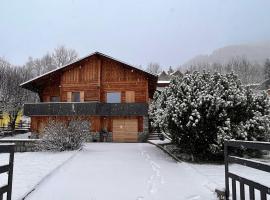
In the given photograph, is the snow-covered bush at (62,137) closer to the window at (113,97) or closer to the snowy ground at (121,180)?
the snowy ground at (121,180)

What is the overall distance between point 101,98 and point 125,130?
3891mm

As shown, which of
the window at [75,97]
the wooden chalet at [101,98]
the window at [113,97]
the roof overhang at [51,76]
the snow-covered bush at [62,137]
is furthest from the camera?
the window at [75,97]

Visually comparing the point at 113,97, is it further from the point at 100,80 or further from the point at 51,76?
the point at 51,76

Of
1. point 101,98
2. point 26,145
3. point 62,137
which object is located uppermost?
point 101,98

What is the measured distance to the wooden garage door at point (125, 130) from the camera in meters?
31.1

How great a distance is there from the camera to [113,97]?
31.9m

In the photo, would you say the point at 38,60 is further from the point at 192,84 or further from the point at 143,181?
the point at 143,181

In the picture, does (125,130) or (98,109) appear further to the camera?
(125,130)

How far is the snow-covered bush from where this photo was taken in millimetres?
18984

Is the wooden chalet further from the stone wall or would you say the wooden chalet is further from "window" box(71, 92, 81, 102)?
the stone wall

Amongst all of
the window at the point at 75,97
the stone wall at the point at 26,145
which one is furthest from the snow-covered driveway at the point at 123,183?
the window at the point at 75,97

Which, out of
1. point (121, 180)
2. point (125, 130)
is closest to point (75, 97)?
point (125, 130)

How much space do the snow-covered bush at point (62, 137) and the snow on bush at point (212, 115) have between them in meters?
5.52

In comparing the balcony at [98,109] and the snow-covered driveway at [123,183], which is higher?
the balcony at [98,109]
